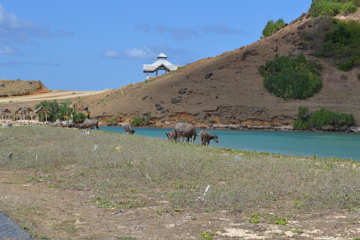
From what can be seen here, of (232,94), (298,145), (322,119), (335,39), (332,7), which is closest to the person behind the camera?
(298,145)

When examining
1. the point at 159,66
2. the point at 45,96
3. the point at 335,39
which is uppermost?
the point at 335,39

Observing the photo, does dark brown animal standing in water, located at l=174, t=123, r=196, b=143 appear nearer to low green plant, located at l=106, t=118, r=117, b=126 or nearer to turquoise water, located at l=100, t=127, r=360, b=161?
turquoise water, located at l=100, t=127, r=360, b=161

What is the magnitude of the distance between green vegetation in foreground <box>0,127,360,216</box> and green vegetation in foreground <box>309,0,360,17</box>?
8143 cm

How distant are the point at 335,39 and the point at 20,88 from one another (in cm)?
7267

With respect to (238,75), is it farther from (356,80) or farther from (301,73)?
(356,80)

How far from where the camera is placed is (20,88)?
389 feet

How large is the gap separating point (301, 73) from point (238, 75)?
1116 centimetres

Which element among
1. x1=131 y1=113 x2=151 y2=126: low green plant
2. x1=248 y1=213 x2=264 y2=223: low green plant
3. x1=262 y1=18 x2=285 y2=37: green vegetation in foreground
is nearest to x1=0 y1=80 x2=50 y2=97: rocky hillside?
x1=131 y1=113 x2=151 y2=126: low green plant

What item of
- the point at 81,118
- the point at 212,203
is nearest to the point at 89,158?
the point at 212,203

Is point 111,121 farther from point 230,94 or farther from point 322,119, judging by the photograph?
point 322,119

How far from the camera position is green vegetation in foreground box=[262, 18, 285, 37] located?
106 meters

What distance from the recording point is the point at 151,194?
1428 cm

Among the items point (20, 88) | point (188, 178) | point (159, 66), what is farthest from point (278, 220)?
point (20, 88)

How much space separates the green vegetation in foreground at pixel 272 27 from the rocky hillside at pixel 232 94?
5486 millimetres
